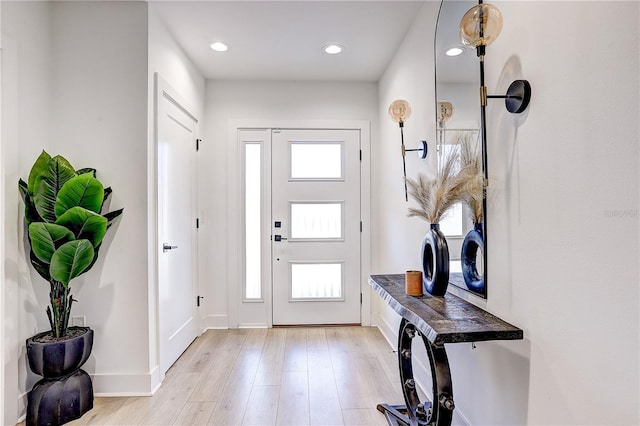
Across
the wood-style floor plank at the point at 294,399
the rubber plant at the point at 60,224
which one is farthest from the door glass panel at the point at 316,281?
the rubber plant at the point at 60,224

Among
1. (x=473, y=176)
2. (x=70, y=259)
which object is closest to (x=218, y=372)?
(x=70, y=259)

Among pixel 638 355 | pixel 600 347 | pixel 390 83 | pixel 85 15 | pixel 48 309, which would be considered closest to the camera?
pixel 638 355

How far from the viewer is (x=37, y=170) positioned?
1.93 meters

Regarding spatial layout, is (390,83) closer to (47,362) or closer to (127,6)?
(127,6)

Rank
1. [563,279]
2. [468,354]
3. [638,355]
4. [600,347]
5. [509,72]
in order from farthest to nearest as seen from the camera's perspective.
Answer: [468,354] < [509,72] < [563,279] < [600,347] < [638,355]

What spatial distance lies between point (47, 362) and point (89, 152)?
127 centimetres

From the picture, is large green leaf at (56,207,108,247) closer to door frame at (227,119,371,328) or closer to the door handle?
the door handle

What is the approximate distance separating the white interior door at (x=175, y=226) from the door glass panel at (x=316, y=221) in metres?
1.01

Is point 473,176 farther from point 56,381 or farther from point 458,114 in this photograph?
point 56,381

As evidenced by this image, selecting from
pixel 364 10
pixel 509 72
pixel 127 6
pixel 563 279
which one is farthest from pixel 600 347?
pixel 127 6

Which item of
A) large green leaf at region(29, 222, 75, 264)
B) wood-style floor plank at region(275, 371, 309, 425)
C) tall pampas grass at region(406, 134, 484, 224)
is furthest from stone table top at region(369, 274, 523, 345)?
large green leaf at region(29, 222, 75, 264)

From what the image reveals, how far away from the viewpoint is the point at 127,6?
2246mm

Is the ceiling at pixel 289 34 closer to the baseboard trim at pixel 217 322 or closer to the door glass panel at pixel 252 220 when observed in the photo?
the door glass panel at pixel 252 220

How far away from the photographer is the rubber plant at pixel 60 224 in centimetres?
185
